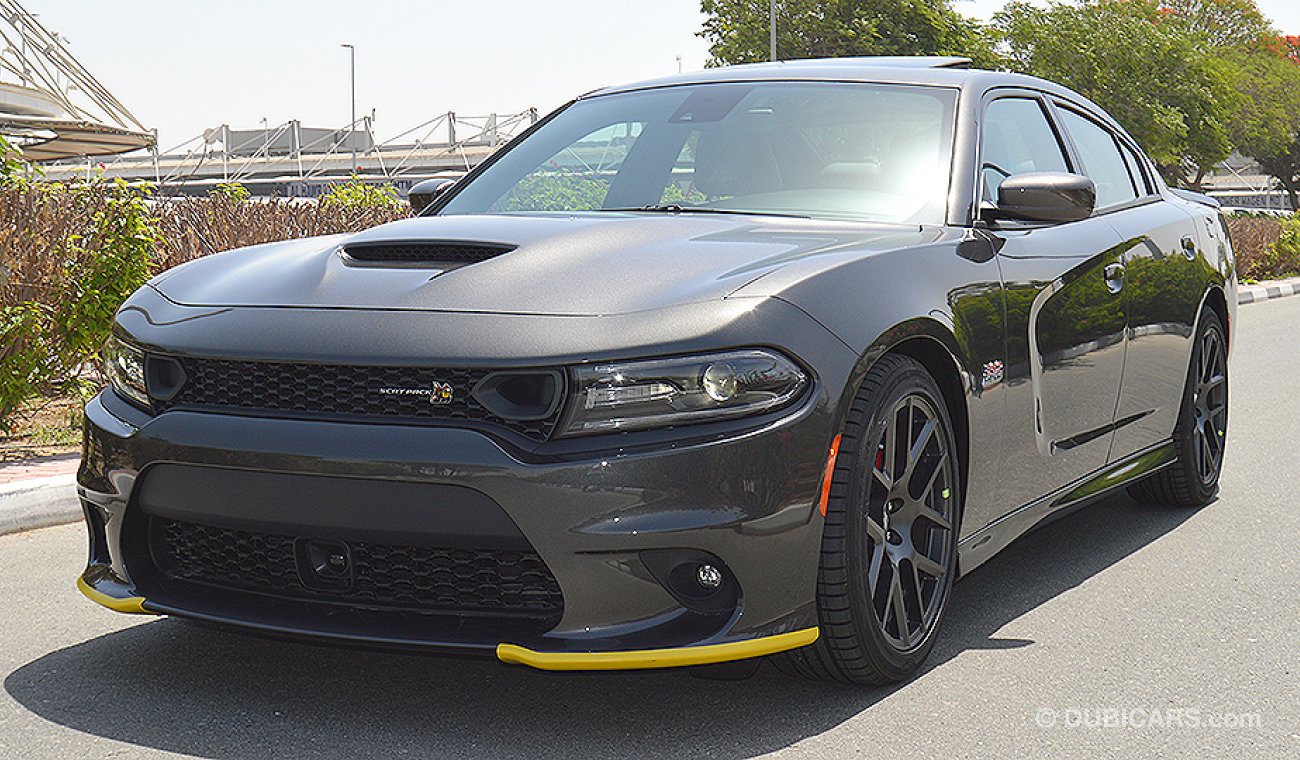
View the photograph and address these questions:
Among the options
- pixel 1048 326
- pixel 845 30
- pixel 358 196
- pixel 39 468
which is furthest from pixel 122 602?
pixel 845 30

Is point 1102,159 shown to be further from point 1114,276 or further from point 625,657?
point 625,657

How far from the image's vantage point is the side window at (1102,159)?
5438mm

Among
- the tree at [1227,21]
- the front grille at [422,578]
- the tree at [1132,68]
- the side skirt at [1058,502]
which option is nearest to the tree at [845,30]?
the tree at [1132,68]

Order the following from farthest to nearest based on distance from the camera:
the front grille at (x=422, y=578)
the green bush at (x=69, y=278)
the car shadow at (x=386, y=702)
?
the green bush at (x=69, y=278), the car shadow at (x=386, y=702), the front grille at (x=422, y=578)

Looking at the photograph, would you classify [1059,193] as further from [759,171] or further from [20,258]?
[20,258]

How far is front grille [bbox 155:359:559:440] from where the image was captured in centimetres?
319

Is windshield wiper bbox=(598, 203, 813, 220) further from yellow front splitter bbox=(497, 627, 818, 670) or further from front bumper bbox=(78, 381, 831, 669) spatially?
yellow front splitter bbox=(497, 627, 818, 670)

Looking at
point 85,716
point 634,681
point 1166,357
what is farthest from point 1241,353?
point 85,716

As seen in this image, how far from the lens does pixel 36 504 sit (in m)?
5.86

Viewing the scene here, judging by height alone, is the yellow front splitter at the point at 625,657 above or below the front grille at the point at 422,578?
below

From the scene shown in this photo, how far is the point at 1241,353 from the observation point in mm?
12914

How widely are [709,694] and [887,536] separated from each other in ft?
1.80

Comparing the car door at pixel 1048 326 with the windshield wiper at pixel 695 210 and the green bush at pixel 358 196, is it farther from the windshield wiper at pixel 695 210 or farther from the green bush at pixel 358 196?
the green bush at pixel 358 196

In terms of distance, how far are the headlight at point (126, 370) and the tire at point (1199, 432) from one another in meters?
3.75
